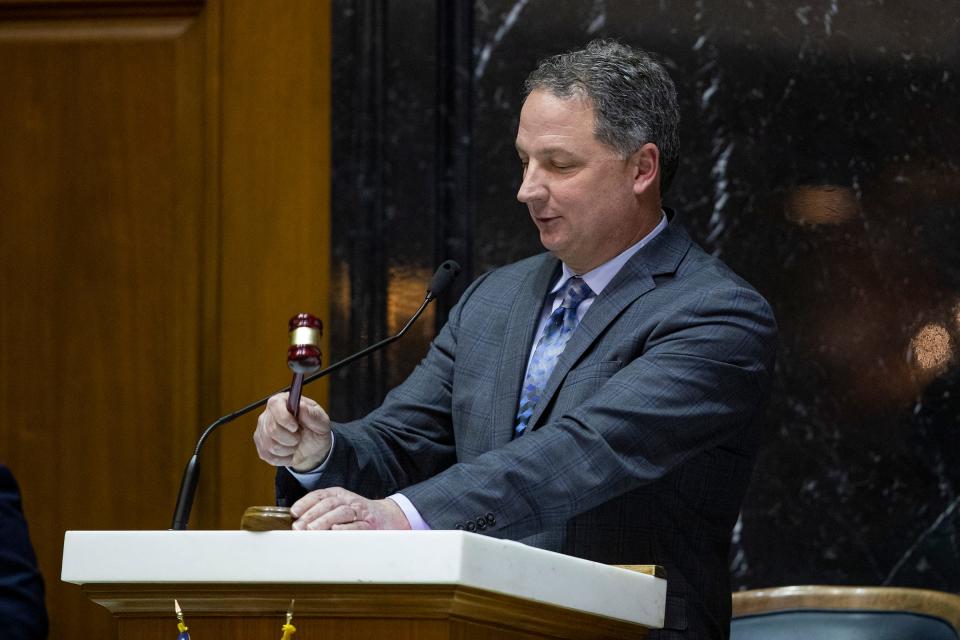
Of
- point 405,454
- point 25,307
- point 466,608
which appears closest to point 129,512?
point 25,307

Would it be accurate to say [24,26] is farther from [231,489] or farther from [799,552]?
[799,552]

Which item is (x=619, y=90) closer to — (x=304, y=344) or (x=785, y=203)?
(x=785, y=203)

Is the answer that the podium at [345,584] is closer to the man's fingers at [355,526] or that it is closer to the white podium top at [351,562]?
the white podium top at [351,562]

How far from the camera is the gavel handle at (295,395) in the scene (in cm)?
203

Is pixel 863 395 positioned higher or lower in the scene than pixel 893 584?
higher

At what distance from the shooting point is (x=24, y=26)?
3.60 meters

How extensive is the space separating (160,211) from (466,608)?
2.03 m

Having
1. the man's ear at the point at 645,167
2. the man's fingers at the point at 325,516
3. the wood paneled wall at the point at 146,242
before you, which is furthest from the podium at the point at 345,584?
the wood paneled wall at the point at 146,242

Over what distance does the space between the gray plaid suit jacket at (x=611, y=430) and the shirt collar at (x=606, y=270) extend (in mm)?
25

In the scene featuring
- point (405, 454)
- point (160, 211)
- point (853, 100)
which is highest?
point (853, 100)

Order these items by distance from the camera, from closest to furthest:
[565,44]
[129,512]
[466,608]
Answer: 1. [466,608]
2. [565,44]
3. [129,512]

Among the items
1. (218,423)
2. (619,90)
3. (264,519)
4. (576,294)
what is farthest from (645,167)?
(264,519)

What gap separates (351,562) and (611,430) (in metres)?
0.59

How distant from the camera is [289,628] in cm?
174
